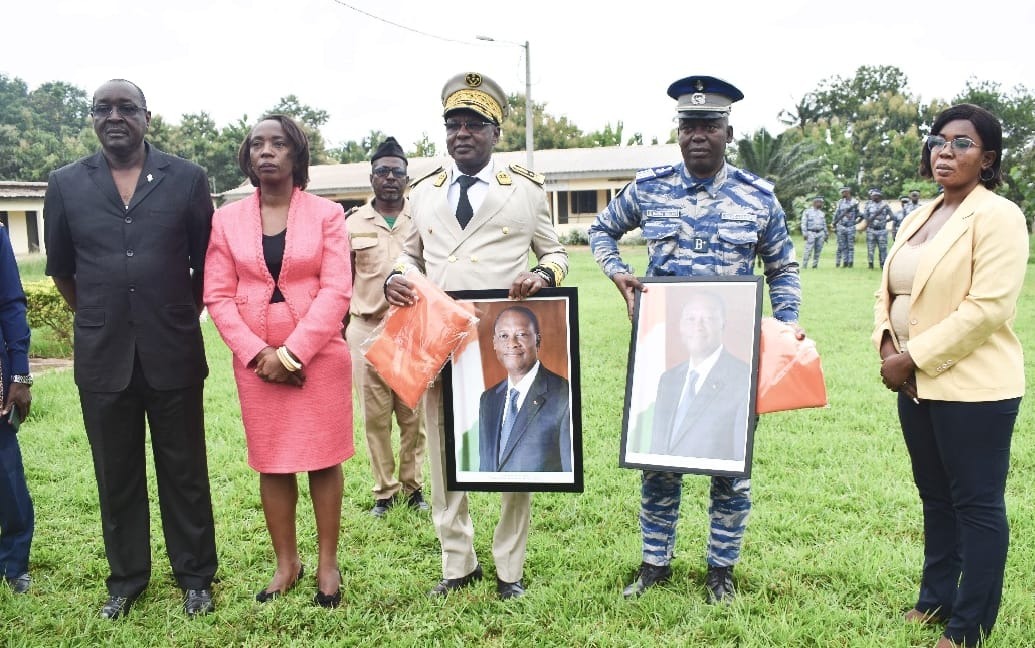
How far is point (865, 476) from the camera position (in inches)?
198

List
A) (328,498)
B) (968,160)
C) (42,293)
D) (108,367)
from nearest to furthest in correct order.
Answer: (968,160), (108,367), (328,498), (42,293)

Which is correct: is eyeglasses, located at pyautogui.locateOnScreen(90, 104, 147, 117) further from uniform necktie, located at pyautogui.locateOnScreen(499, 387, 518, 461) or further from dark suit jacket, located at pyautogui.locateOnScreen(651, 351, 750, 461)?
dark suit jacket, located at pyautogui.locateOnScreen(651, 351, 750, 461)

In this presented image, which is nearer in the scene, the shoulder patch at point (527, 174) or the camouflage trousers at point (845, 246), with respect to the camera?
the shoulder patch at point (527, 174)

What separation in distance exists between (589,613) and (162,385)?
2100mm

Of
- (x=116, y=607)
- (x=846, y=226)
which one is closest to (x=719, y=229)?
(x=116, y=607)

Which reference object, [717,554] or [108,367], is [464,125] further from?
[717,554]

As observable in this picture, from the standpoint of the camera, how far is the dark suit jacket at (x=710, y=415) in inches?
127

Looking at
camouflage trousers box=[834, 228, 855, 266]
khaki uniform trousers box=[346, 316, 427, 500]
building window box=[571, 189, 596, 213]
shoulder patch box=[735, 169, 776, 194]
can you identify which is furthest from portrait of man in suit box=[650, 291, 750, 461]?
building window box=[571, 189, 596, 213]

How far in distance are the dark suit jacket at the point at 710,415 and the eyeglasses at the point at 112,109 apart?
252cm

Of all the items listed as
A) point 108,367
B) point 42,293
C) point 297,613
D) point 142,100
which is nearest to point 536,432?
point 297,613

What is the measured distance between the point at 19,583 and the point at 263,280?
193cm

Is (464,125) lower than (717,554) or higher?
higher

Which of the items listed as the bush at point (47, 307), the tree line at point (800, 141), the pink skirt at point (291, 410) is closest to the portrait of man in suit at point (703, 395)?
the pink skirt at point (291, 410)

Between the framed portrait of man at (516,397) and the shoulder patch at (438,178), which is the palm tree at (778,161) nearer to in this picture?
the shoulder patch at (438,178)
